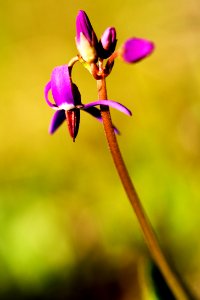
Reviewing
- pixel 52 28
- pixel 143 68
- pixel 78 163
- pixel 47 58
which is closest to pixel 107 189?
pixel 78 163

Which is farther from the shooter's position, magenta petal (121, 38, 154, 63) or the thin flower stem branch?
the thin flower stem branch

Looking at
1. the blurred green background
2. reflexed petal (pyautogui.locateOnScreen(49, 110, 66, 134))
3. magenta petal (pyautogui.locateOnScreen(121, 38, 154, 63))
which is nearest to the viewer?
magenta petal (pyautogui.locateOnScreen(121, 38, 154, 63))

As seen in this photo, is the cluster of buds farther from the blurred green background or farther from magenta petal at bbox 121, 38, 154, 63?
the blurred green background

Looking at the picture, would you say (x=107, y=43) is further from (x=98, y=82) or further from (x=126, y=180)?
(x=126, y=180)

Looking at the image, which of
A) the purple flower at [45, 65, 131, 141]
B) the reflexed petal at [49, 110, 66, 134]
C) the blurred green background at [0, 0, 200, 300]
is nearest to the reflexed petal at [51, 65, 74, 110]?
the purple flower at [45, 65, 131, 141]

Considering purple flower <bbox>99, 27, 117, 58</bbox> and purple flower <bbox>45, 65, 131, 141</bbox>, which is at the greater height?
purple flower <bbox>99, 27, 117, 58</bbox>

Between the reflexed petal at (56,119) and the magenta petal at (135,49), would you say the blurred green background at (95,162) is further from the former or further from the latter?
the magenta petal at (135,49)
